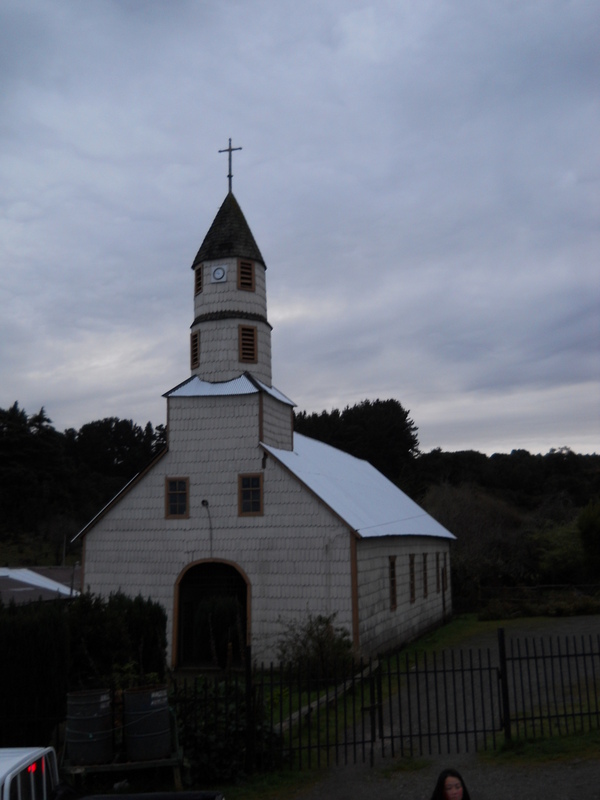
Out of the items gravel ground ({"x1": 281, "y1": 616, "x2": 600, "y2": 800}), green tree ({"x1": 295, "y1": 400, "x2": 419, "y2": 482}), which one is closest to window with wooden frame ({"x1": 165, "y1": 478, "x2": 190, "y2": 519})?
gravel ground ({"x1": 281, "y1": 616, "x2": 600, "y2": 800})

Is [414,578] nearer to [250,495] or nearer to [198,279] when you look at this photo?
[250,495]

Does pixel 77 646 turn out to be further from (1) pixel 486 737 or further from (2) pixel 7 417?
(2) pixel 7 417

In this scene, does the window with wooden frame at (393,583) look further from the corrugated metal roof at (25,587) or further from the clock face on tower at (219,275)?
the clock face on tower at (219,275)

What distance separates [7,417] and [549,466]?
164 feet

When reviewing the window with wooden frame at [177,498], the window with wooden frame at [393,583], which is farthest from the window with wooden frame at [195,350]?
the window with wooden frame at [393,583]

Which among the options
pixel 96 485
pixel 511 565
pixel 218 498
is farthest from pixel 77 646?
pixel 96 485

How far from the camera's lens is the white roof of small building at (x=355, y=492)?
21.6m

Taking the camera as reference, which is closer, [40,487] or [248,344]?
[248,344]

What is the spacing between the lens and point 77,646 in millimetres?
13750

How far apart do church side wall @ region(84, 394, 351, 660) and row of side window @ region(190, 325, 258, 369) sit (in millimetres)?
1668

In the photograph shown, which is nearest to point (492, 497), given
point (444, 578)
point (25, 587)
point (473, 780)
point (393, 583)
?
point (444, 578)

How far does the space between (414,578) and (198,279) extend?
12.4m

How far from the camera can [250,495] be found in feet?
70.8

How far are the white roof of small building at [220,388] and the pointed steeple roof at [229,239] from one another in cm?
388
